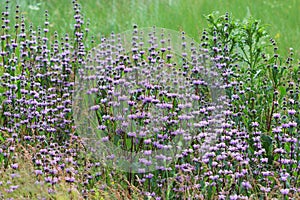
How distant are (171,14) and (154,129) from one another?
4.12 metres

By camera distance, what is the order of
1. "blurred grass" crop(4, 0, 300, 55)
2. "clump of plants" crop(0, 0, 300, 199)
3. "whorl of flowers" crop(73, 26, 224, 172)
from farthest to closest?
"blurred grass" crop(4, 0, 300, 55)
"whorl of flowers" crop(73, 26, 224, 172)
"clump of plants" crop(0, 0, 300, 199)

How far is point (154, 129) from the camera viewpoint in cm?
380

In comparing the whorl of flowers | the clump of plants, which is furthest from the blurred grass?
the whorl of flowers

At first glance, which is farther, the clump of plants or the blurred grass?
the blurred grass

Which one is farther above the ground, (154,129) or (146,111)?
(146,111)

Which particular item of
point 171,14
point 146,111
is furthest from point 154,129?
point 171,14

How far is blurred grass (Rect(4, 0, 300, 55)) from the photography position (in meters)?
7.32

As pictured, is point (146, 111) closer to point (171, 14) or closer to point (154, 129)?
point (154, 129)

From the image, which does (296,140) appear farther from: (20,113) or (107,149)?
(20,113)

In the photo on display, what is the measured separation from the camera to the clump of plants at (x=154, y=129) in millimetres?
3584

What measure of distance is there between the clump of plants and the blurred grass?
264 centimetres

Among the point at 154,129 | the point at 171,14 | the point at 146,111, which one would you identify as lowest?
the point at 154,129

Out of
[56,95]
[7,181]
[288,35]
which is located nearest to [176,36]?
[56,95]

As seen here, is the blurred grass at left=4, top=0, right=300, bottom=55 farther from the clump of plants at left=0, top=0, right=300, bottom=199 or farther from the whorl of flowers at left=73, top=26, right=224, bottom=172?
the whorl of flowers at left=73, top=26, right=224, bottom=172
